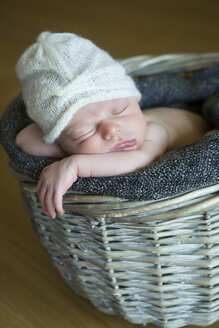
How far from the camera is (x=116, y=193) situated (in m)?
0.62

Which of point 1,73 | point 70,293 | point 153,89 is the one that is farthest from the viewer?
point 1,73

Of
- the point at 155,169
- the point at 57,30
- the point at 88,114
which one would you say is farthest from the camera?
the point at 57,30

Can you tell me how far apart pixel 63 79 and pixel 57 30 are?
1204 mm

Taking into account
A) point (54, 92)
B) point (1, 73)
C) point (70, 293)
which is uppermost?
point (54, 92)

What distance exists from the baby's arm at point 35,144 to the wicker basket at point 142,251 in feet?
0.24

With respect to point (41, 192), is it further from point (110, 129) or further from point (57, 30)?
point (57, 30)

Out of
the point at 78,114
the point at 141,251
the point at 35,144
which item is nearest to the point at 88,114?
the point at 78,114

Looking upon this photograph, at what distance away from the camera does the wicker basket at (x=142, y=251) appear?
63 cm

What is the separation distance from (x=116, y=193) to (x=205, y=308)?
29 centimetres

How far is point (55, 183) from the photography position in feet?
2.15

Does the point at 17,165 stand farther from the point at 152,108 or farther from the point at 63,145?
the point at 152,108

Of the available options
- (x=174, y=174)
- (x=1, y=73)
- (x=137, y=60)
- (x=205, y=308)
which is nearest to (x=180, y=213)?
(x=174, y=174)

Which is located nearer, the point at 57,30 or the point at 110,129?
the point at 110,129

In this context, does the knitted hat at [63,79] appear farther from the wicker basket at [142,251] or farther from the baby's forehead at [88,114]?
the wicker basket at [142,251]
